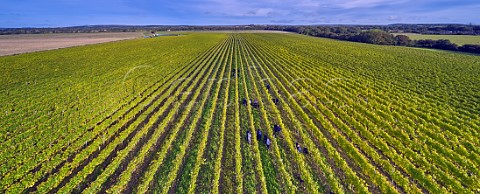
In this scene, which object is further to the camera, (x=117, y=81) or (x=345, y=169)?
(x=117, y=81)

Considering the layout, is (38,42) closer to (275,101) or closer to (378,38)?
(275,101)

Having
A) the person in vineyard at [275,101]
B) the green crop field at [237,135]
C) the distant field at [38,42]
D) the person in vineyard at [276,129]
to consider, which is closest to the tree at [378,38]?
the green crop field at [237,135]

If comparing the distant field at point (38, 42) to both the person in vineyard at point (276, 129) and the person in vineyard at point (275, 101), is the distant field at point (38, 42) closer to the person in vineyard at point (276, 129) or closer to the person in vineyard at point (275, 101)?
the person in vineyard at point (275, 101)

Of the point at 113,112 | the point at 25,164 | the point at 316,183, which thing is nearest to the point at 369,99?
the point at 316,183

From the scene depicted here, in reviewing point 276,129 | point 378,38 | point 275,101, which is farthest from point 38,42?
point 378,38

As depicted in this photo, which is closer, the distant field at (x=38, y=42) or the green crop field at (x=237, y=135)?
the green crop field at (x=237, y=135)

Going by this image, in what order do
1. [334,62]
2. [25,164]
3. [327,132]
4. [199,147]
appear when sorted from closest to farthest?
[25,164] → [199,147] → [327,132] → [334,62]

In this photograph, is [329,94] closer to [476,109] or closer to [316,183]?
[476,109]

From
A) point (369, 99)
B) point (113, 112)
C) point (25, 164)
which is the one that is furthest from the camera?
point (369, 99)

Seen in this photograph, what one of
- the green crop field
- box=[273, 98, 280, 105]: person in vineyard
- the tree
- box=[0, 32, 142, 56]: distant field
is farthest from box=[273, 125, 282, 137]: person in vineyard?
the tree
